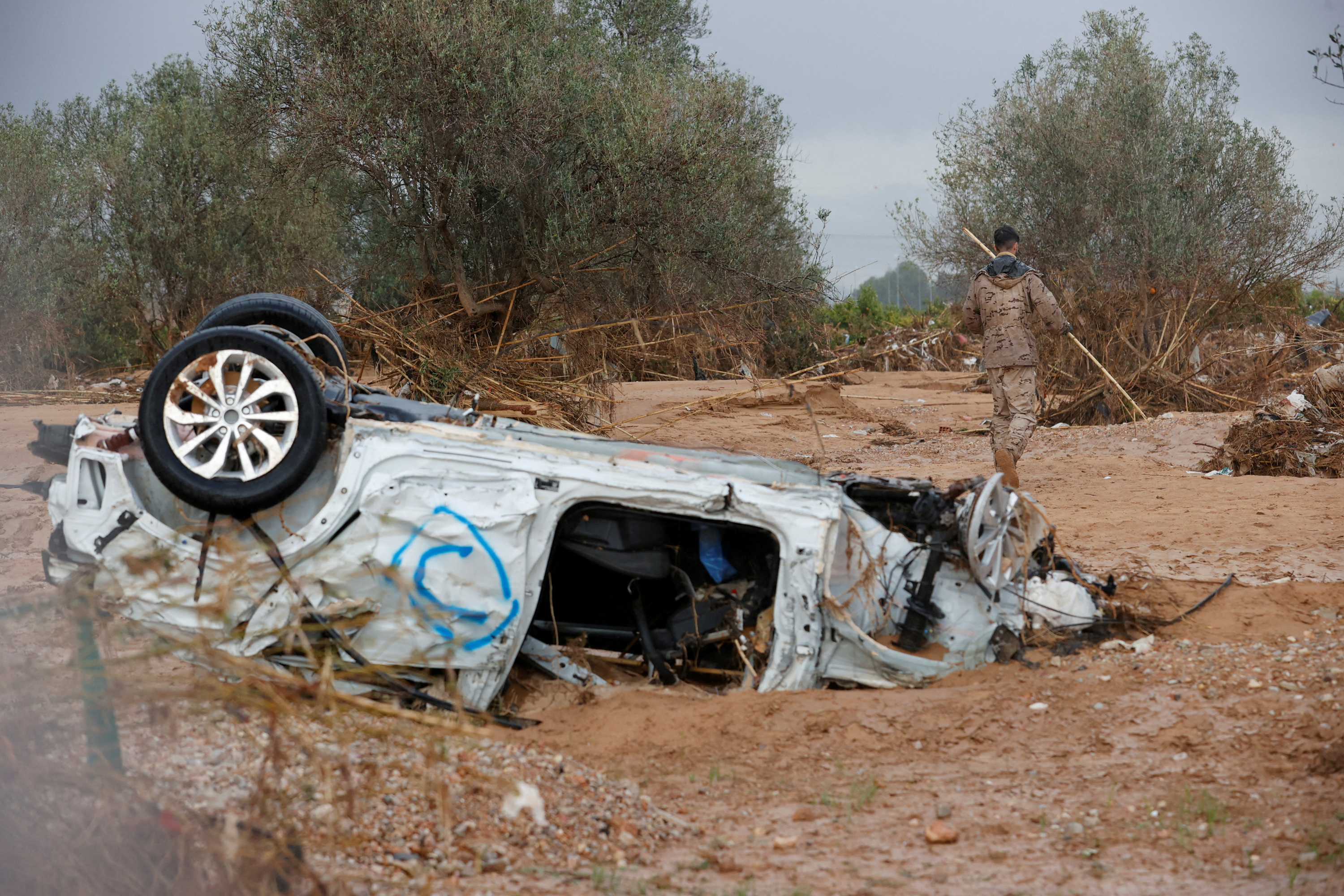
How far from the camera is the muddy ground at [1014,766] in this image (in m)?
3.07

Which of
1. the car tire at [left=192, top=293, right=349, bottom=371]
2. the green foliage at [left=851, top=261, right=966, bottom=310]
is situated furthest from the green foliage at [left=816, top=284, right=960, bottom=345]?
the car tire at [left=192, top=293, right=349, bottom=371]

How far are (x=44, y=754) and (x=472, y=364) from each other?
24.4 ft

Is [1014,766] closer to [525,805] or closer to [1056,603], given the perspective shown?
[1056,603]

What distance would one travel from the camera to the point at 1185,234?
51.6ft

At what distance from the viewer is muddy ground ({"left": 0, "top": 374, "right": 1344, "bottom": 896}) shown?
3.07 m

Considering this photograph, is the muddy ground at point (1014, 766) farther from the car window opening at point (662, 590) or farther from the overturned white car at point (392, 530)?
the overturned white car at point (392, 530)

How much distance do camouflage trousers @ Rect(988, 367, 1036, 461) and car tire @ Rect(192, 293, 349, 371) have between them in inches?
225

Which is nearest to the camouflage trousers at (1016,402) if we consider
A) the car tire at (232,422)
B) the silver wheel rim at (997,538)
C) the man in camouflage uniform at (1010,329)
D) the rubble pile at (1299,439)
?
the man in camouflage uniform at (1010,329)

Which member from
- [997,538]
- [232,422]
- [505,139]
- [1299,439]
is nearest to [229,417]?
[232,422]

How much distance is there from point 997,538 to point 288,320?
3.58 metres

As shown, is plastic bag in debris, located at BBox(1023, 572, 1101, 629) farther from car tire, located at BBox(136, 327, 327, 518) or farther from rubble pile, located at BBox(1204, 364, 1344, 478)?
rubble pile, located at BBox(1204, 364, 1344, 478)

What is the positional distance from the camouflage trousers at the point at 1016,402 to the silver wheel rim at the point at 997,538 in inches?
159

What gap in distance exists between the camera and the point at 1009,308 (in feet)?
28.5

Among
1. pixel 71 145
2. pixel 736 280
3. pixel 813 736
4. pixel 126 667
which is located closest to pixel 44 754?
pixel 126 667
